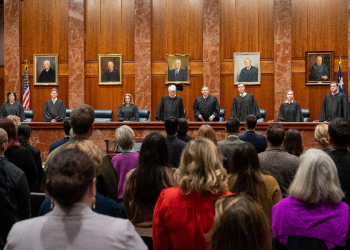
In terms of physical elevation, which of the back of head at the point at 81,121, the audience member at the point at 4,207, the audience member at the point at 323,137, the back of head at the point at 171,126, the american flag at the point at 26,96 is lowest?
the audience member at the point at 4,207

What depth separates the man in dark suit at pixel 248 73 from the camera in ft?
43.0

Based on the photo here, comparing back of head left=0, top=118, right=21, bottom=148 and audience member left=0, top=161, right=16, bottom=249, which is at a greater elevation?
back of head left=0, top=118, right=21, bottom=148

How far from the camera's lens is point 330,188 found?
1.99 metres

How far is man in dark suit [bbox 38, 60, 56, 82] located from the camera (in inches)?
539

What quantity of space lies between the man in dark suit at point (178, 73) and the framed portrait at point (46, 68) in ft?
12.7

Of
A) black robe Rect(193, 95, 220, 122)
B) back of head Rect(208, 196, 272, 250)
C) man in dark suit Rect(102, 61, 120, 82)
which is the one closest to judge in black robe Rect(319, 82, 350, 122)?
black robe Rect(193, 95, 220, 122)

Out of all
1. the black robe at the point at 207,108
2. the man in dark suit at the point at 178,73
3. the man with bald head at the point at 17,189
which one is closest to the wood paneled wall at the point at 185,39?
the man in dark suit at the point at 178,73

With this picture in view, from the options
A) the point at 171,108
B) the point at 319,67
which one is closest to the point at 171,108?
the point at 171,108

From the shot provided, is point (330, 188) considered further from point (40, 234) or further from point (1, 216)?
point (1, 216)

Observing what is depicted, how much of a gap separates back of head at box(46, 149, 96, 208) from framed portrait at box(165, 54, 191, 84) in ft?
39.2

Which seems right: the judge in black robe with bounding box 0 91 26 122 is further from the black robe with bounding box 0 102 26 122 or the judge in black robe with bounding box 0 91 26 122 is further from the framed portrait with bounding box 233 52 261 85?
the framed portrait with bounding box 233 52 261 85

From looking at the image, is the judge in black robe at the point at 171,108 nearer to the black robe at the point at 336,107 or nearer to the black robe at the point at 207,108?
the black robe at the point at 207,108

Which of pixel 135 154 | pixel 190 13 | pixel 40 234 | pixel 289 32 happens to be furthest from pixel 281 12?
pixel 40 234

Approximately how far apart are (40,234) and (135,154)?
7.08 ft
